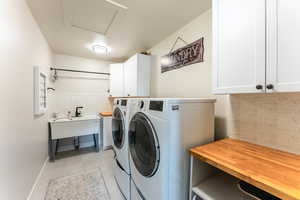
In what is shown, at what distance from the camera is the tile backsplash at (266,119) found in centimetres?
100

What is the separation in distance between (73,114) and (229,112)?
11.4 ft

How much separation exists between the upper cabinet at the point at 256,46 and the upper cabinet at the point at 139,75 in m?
1.77

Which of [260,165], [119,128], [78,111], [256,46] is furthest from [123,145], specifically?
[78,111]

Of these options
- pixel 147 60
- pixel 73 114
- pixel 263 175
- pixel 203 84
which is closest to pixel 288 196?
pixel 263 175

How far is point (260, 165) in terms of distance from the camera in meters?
0.81

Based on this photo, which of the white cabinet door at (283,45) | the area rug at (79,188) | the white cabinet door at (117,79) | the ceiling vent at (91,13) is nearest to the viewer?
the white cabinet door at (283,45)

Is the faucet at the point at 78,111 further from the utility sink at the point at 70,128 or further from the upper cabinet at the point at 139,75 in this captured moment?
the upper cabinet at the point at 139,75

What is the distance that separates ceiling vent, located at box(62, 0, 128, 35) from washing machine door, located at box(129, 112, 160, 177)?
1364 mm

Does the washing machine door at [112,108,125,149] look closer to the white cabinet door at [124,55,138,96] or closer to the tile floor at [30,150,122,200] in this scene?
the tile floor at [30,150,122,200]

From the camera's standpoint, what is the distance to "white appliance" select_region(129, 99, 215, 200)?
3.21 feet

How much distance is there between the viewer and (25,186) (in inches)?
59.1

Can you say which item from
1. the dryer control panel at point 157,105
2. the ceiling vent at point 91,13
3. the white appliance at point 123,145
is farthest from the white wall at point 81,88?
the dryer control panel at point 157,105

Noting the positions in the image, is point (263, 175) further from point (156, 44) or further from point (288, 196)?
point (156, 44)

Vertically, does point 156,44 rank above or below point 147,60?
above
